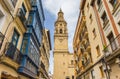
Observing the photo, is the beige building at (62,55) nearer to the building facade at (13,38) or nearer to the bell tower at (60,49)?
the bell tower at (60,49)

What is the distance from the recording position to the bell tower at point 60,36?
163 ft

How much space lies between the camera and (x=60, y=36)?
52125mm

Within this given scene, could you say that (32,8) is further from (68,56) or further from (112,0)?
(68,56)

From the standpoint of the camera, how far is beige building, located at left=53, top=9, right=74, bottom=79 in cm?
4407

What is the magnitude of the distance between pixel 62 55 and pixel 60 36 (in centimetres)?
918

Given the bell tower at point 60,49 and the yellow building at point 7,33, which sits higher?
the bell tower at point 60,49

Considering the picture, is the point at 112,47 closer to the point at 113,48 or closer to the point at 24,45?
→ the point at 113,48

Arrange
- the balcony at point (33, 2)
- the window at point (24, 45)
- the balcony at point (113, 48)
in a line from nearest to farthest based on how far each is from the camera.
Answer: the balcony at point (113, 48)
the window at point (24, 45)
the balcony at point (33, 2)

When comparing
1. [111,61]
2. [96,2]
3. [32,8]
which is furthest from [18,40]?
Result: [96,2]

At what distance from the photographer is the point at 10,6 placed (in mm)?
6902

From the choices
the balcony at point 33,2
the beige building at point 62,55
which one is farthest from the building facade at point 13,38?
the beige building at point 62,55

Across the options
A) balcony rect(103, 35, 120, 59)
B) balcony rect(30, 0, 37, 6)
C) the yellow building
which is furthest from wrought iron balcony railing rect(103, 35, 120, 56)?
balcony rect(30, 0, 37, 6)

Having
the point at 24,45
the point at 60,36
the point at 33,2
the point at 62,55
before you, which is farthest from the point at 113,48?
the point at 60,36

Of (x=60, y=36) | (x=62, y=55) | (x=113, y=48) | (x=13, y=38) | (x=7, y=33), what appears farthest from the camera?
(x=60, y=36)
